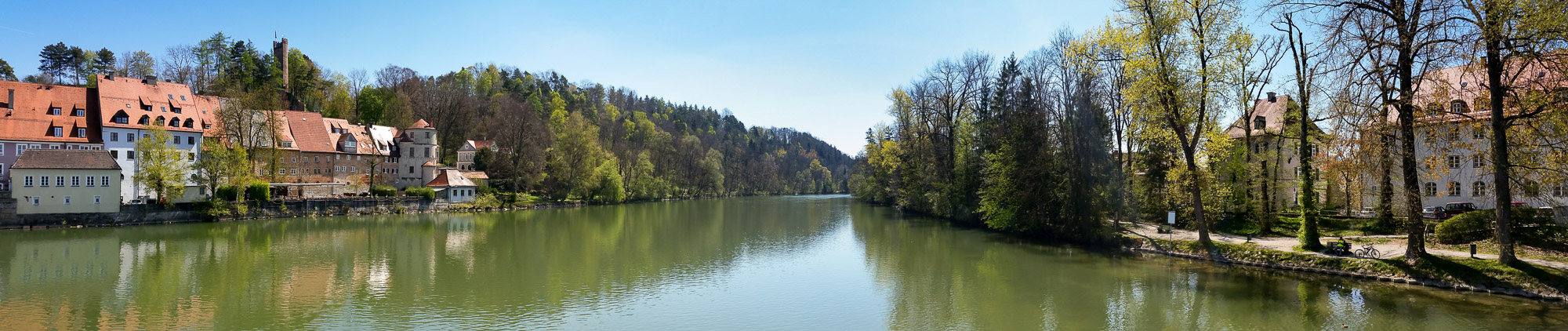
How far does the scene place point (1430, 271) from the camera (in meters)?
15.0

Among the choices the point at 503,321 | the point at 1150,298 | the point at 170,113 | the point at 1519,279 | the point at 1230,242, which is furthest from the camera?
the point at 170,113

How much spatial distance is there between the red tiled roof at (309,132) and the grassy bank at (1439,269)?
165ft

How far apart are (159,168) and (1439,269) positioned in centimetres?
4627

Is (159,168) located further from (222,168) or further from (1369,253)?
(1369,253)

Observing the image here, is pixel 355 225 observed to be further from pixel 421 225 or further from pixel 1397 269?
pixel 1397 269

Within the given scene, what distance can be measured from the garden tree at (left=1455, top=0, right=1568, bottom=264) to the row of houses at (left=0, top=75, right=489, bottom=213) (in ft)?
153

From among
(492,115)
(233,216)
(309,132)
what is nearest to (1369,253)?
(233,216)

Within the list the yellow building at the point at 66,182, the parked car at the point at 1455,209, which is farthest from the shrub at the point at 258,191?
the parked car at the point at 1455,209

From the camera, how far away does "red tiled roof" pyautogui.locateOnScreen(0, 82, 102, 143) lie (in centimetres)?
3444

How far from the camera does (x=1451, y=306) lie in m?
13.0

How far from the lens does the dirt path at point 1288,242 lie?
15.4 meters

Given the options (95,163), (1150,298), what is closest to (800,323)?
(1150,298)

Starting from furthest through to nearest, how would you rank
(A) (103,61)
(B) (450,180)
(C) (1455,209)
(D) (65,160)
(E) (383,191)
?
(A) (103,61), (B) (450,180), (E) (383,191), (D) (65,160), (C) (1455,209)

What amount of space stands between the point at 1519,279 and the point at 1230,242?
271 inches
